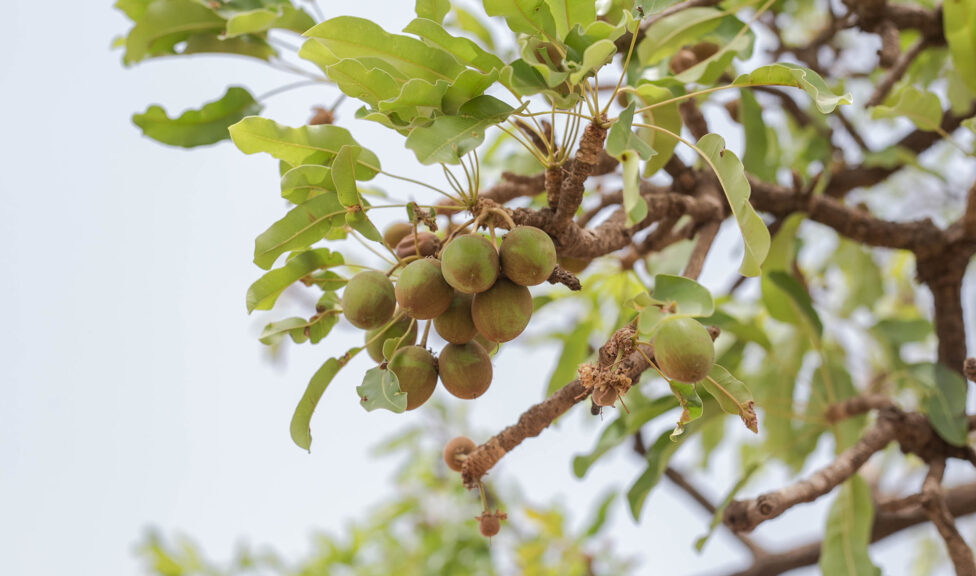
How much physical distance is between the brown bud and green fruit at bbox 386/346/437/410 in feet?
0.48

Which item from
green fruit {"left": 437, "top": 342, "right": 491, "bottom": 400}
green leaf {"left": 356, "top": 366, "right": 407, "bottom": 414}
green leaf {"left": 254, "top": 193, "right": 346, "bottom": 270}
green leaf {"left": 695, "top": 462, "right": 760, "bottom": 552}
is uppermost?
green leaf {"left": 254, "top": 193, "right": 346, "bottom": 270}

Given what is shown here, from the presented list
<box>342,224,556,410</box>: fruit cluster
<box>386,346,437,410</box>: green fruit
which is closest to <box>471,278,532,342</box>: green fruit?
<box>342,224,556,410</box>: fruit cluster

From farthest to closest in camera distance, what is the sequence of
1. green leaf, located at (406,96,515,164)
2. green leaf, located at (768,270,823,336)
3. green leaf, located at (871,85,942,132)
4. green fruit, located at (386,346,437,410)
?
green leaf, located at (768,270,823,336) < green leaf, located at (871,85,942,132) < green fruit, located at (386,346,437,410) < green leaf, located at (406,96,515,164)

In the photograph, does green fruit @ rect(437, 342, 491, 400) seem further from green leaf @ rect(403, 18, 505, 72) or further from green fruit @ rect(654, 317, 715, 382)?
green leaf @ rect(403, 18, 505, 72)

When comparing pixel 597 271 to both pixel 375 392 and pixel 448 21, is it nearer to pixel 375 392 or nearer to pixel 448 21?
pixel 448 21

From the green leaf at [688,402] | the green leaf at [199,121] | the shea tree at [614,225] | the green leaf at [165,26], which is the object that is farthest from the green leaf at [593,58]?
the green leaf at [165,26]

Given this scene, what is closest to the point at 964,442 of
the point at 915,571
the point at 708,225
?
the point at 708,225

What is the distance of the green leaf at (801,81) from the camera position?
83cm

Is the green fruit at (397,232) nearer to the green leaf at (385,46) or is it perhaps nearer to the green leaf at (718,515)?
the green leaf at (385,46)

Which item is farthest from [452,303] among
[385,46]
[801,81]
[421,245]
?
[801,81]

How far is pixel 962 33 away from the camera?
4.80ft

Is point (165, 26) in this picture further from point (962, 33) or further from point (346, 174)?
point (962, 33)

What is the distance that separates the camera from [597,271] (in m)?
1.85

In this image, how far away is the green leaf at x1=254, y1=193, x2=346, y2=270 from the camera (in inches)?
38.6
